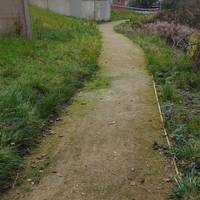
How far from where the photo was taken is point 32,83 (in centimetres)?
794

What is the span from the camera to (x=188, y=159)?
5.29 m

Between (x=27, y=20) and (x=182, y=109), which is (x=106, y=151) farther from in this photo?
(x=27, y=20)

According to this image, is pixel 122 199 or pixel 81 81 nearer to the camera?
pixel 122 199

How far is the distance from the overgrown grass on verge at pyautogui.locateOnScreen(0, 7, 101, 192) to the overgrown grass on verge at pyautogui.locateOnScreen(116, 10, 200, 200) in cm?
199

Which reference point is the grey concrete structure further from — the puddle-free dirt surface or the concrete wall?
the puddle-free dirt surface

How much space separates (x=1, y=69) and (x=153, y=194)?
5764mm

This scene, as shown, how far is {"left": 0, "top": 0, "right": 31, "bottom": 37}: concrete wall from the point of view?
43.2 ft

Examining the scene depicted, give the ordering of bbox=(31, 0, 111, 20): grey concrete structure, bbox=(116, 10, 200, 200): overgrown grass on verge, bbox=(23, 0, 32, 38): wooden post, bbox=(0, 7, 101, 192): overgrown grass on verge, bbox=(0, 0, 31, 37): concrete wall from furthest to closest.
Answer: bbox=(31, 0, 111, 20): grey concrete structure, bbox=(23, 0, 32, 38): wooden post, bbox=(0, 0, 31, 37): concrete wall, bbox=(0, 7, 101, 192): overgrown grass on verge, bbox=(116, 10, 200, 200): overgrown grass on verge

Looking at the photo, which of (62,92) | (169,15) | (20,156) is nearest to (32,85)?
(62,92)

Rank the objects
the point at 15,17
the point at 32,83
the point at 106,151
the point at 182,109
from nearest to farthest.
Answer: the point at 106,151 → the point at 182,109 → the point at 32,83 → the point at 15,17

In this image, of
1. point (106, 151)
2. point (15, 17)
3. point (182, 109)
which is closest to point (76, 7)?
point (15, 17)

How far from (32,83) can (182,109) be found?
3.02 meters

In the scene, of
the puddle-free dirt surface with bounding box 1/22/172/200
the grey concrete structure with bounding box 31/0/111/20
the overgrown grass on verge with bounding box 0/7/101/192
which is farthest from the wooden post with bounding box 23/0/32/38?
the grey concrete structure with bounding box 31/0/111/20

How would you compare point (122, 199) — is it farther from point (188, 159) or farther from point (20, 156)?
point (20, 156)
